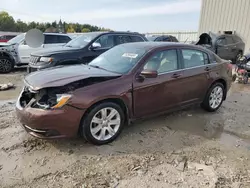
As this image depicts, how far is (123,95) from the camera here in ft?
11.4

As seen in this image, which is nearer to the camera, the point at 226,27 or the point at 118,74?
the point at 118,74

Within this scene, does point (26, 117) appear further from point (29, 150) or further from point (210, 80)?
point (210, 80)

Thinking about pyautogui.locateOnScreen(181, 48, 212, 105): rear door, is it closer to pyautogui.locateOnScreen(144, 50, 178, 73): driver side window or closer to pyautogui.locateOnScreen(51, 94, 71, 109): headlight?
pyautogui.locateOnScreen(144, 50, 178, 73): driver side window

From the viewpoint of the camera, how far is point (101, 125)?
341 cm

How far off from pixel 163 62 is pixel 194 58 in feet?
2.98

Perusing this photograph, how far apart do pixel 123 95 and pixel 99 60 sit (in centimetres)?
123

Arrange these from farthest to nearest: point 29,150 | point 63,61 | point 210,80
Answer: point 63,61, point 210,80, point 29,150

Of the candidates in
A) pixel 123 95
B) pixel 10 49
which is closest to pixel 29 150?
pixel 123 95

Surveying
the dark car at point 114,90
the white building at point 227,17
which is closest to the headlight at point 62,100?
the dark car at point 114,90

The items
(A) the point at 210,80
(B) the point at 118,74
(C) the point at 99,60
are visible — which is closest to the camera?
(B) the point at 118,74


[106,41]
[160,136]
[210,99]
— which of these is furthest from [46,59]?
[210,99]

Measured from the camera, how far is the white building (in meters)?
14.2

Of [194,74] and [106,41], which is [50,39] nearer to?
[106,41]

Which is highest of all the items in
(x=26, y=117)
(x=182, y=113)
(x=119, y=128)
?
(x=26, y=117)
